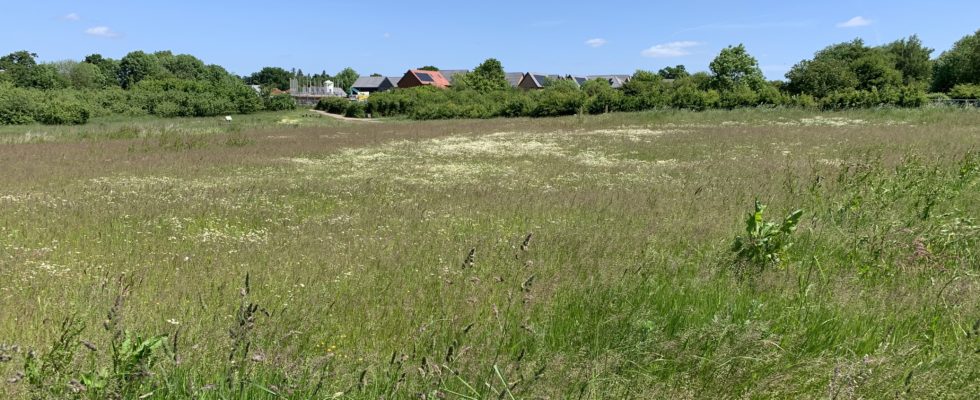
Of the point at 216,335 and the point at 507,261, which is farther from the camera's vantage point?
the point at 507,261

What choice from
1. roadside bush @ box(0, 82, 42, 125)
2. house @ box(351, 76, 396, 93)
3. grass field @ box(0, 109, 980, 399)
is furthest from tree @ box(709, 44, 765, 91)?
house @ box(351, 76, 396, 93)

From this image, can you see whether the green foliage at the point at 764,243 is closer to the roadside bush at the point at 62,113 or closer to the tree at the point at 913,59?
the roadside bush at the point at 62,113

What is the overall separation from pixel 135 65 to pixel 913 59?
17131cm

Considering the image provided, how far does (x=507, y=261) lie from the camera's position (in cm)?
607

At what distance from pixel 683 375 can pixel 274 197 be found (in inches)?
387

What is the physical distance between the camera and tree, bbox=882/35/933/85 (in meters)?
80.6

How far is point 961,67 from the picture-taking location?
66125 mm

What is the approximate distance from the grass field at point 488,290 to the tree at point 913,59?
90700mm

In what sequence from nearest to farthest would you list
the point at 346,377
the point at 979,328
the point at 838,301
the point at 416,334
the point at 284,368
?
the point at 284,368, the point at 346,377, the point at 979,328, the point at 416,334, the point at 838,301

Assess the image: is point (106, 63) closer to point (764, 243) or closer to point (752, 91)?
point (752, 91)

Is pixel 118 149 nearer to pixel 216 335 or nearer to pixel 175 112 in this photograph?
pixel 216 335

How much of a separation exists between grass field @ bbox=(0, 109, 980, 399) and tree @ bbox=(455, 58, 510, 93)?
83.9 meters

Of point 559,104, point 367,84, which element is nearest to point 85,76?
point 367,84

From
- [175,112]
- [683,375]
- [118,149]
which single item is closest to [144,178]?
[118,149]
